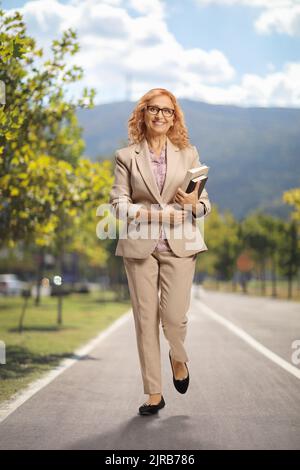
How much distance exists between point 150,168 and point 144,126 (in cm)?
46

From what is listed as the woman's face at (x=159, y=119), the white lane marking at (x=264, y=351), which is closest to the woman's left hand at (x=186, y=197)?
the woman's face at (x=159, y=119)

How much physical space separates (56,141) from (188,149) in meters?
7.14

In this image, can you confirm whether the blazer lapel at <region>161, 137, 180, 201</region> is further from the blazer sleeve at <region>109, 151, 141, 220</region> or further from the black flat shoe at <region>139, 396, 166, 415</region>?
the black flat shoe at <region>139, 396, 166, 415</region>

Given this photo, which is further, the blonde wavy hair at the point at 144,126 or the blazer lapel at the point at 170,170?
the blonde wavy hair at the point at 144,126

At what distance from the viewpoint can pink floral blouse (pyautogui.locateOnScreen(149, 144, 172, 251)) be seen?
5.96 metres

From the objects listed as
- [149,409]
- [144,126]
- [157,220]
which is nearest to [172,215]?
[157,220]

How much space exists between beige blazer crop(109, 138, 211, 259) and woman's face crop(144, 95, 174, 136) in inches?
5.3

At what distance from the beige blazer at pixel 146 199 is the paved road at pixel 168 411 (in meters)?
1.28

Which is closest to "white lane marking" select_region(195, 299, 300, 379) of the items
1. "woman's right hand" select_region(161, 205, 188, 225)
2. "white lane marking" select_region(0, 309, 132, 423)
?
"white lane marking" select_region(0, 309, 132, 423)

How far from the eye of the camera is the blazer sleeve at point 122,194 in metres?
5.83

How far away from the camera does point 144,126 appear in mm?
6211

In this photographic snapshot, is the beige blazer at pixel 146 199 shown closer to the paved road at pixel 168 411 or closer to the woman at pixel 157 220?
the woman at pixel 157 220

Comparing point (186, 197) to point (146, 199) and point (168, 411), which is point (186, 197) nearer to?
point (146, 199)

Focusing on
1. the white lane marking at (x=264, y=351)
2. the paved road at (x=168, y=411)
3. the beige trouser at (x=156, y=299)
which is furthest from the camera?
the white lane marking at (x=264, y=351)
